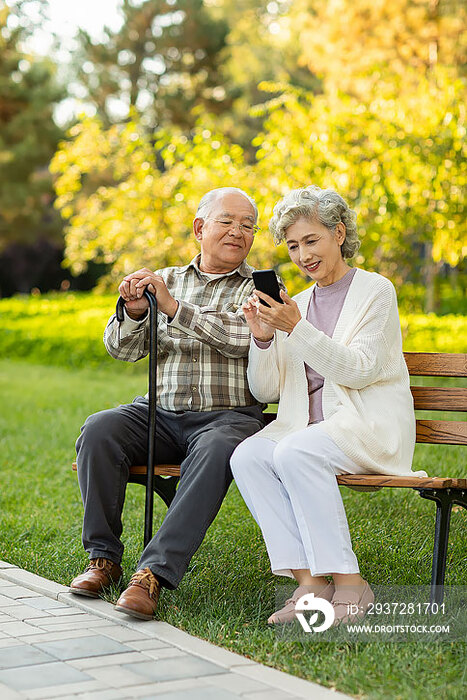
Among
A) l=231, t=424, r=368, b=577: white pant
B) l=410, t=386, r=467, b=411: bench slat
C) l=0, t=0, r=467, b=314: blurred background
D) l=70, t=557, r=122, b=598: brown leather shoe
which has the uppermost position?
l=0, t=0, r=467, b=314: blurred background

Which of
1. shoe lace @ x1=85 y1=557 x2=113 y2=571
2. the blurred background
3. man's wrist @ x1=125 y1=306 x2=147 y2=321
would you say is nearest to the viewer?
shoe lace @ x1=85 y1=557 x2=113 y2=571

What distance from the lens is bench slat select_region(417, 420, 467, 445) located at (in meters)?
3.52

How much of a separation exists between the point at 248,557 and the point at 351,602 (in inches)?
40.4

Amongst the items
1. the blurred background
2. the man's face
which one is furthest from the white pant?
the blurred background

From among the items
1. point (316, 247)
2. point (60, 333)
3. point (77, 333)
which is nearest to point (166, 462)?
point (316, 247)

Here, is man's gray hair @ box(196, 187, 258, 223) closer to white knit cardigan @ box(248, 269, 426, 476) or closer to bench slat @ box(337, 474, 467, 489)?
white knit cardigan @ box(248, 269, 426, 476)

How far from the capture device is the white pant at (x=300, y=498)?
305cm

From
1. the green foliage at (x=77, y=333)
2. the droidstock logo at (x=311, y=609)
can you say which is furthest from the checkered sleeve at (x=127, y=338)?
the green foliage at (x=77, y=333)

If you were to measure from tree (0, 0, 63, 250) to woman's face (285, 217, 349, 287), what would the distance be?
2117 centimetres

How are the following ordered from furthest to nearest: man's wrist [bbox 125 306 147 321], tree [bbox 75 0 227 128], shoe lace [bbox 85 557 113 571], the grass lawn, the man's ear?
tree [bbox 75 0 227 128]
the man's ear
man's wrist [bbox 125 306 147 321]
shoe lace [bbox 85 557 113 571]
the grass lawn

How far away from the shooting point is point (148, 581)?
3.13 metres

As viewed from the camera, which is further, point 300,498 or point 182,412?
point 182,412

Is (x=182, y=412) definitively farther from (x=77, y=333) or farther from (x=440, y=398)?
(x=77, y=333)

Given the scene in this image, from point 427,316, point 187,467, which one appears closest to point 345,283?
point 187,467
